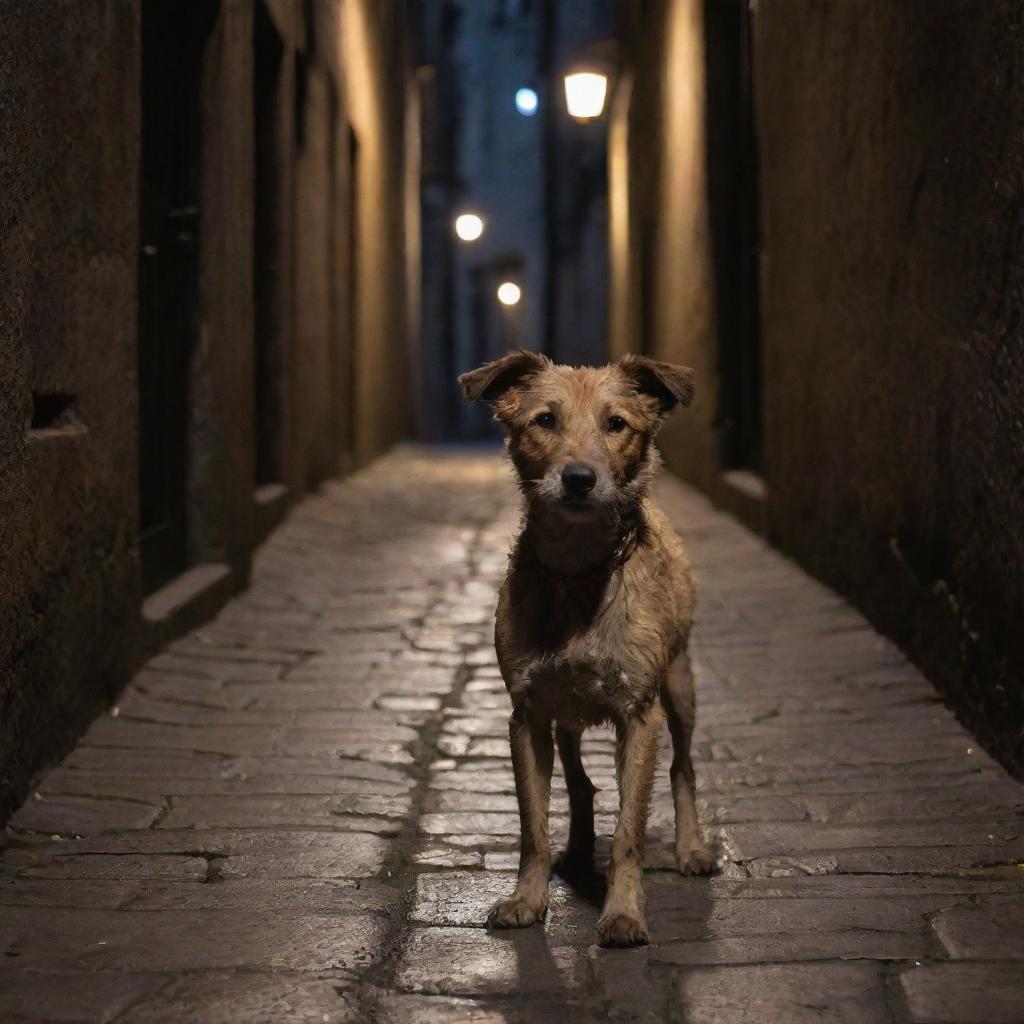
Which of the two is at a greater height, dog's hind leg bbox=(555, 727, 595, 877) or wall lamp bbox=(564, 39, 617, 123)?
wall lamp bbox=(564, 39, 617, 123)

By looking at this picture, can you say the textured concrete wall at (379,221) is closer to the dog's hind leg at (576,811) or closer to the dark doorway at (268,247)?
the dark doorway at (268,247)

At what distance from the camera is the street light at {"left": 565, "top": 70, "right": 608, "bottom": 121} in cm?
1544

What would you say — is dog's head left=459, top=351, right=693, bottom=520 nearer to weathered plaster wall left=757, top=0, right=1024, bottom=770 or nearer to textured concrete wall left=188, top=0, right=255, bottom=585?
weathered plaster wall left=757, top=0, right=1024, bottom=770

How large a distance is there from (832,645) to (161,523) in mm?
3344

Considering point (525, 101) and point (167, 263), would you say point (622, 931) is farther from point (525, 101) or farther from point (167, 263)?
point (525, 101)

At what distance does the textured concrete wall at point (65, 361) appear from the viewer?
4.24m

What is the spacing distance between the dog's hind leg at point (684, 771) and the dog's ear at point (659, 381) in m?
0.77

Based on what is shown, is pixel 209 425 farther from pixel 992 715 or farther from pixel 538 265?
pixel 538 265

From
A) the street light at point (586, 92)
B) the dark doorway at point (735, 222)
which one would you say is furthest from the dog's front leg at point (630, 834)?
the street light at point (586, 92)

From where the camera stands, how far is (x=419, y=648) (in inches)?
264

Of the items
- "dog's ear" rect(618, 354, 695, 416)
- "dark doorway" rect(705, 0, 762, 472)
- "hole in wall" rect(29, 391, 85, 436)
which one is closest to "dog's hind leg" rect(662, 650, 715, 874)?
"dog's ear" rect(618, 354, 695, 416)

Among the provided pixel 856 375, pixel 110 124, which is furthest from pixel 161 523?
pixel 856 375

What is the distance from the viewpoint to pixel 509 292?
3462cm

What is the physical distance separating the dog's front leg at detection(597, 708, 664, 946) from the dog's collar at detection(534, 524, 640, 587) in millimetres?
370
